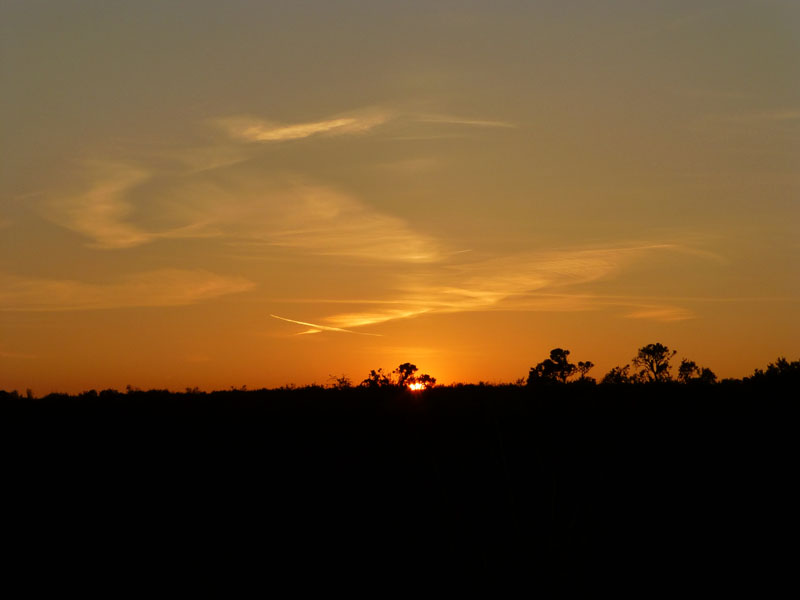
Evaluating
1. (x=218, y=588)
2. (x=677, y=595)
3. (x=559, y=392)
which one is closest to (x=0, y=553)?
(x=218, y=588)

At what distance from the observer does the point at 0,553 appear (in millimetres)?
14961

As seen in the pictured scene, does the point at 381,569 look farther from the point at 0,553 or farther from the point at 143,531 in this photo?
the point at 0,553

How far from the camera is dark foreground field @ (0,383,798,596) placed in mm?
13711

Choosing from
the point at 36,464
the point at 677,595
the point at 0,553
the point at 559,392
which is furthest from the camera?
the point at 559,392

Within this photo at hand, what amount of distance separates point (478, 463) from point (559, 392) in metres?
5.10

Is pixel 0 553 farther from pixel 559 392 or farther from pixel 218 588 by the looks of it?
pixel 559 392

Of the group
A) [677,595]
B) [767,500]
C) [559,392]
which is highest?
[559,392]

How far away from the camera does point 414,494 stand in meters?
15.7

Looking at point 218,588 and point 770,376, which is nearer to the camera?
point 218,588

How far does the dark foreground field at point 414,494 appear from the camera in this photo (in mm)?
13711

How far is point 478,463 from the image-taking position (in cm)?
1681

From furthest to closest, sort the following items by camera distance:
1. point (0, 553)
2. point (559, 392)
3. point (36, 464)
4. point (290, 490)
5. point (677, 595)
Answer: point (559, 392) < point (36, 464) < point (290, 490) < point (0, 553) < point (677, 595)

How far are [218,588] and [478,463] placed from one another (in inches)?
220

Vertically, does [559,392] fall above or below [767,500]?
above
